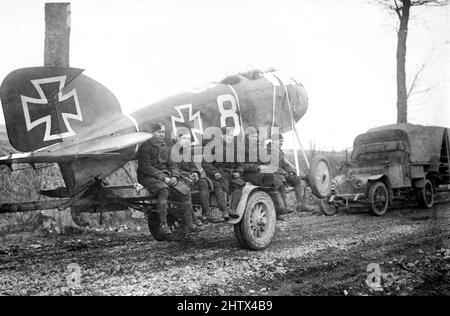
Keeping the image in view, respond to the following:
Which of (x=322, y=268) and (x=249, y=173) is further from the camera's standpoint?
(x=249, y=173)

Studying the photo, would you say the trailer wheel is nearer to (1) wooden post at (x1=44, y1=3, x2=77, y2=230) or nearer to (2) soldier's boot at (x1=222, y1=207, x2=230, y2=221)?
(2) soldier's boot at (x1=222, y1=207, x2=230, y2=221)

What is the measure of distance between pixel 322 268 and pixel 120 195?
111 inches

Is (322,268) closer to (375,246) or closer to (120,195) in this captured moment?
Answer: (375,246)

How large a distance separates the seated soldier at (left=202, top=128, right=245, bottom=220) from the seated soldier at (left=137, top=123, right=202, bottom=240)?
0.54m

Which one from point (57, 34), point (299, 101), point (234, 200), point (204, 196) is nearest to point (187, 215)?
point (204, 196)

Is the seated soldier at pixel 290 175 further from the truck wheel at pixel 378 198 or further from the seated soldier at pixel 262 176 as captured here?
the truck wheel at pixel 378 198

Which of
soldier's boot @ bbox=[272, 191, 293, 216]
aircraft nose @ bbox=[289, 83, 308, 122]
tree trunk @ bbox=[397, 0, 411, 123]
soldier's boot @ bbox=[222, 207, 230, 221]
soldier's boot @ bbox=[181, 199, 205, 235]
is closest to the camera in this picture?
soldier's boot @ bbox=[181, 199, 205, 235]

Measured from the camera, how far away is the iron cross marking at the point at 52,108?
469 centimetres

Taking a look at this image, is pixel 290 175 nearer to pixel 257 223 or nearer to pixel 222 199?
pixel 257 223

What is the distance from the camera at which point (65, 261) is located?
5.76 meters

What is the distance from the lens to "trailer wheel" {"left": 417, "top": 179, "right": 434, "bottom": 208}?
1290cm

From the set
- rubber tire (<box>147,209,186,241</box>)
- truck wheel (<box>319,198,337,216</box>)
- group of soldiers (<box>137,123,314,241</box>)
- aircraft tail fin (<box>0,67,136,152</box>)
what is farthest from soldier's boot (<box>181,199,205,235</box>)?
truck wheel (<box>319,198,337,216</box>)

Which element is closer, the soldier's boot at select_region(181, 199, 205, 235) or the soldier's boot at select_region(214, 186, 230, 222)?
the soldier's boot at select_region(181, 199, 205, 235)
